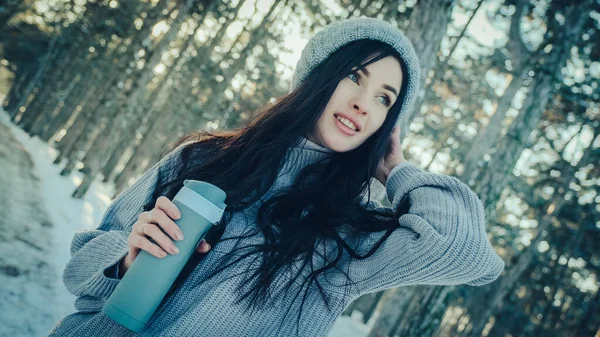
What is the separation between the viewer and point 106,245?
161 centimetres

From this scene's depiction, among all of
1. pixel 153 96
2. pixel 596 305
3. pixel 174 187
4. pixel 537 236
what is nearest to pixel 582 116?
pixel 537 236

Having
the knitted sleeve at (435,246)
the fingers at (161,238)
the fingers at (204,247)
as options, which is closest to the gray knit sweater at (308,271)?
the knitted sleeve at (435,246)

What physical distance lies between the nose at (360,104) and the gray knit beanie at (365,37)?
0.34 meters

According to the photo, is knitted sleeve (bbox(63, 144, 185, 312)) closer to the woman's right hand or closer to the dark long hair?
the dark long hair

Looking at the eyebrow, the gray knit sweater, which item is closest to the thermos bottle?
the gray knit sweater

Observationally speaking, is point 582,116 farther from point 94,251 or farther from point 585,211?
point 94,251

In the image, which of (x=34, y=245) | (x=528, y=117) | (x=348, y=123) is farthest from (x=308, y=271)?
(x=34, y=245)

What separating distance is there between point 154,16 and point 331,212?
33.4 feet

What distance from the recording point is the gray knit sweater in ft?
4.84

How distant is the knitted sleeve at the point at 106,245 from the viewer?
1512mm

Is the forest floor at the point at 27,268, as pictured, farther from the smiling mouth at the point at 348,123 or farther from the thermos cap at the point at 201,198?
the smiling mouth at the point at 348,123

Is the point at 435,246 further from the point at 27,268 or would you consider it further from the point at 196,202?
the point at 27,268

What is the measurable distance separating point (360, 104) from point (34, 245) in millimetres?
6138

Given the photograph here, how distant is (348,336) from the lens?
10672 mm
